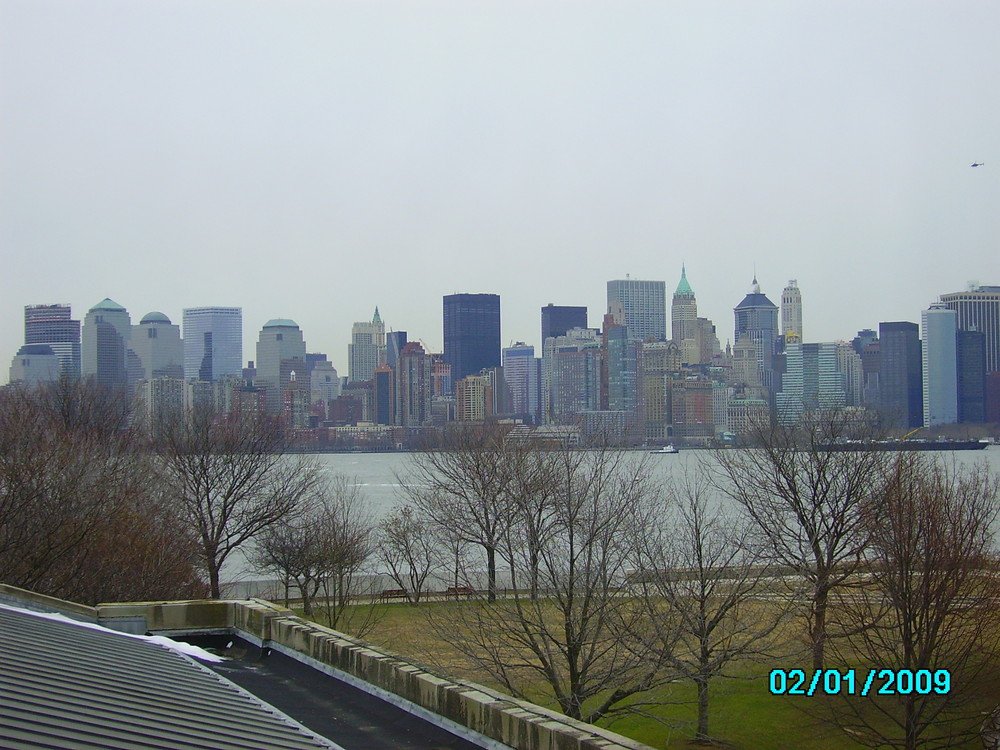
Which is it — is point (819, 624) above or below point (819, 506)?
below

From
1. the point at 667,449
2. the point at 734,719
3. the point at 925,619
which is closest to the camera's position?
the point at 925,619

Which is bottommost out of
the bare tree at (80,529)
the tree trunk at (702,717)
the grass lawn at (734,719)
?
the grass lawn at (734,719)

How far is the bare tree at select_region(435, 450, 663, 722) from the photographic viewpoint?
20.3 m

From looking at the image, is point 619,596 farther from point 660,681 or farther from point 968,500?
point 968,500

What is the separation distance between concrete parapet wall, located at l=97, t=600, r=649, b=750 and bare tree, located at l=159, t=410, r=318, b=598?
76.4ft

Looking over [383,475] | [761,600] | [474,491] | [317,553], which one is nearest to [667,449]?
[383,475]

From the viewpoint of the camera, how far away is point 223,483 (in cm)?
4372

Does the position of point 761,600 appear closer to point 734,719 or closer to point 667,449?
point 734,719

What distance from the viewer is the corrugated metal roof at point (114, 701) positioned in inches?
278

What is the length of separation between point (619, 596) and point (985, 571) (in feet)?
26.7

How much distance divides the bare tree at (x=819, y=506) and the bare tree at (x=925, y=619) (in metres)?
1.74

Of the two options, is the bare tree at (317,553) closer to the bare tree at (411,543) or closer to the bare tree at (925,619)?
the bare tree at (411,543)

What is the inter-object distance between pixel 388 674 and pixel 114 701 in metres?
3.22

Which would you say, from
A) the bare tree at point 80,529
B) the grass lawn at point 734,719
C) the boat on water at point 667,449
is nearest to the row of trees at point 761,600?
the grass lawn at point 734,719
